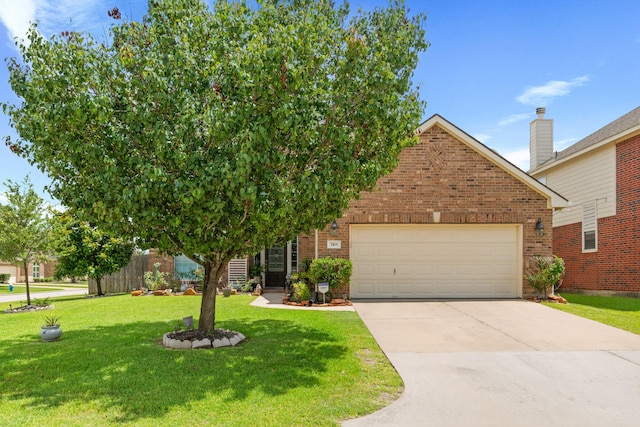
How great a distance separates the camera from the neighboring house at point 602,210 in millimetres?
15508

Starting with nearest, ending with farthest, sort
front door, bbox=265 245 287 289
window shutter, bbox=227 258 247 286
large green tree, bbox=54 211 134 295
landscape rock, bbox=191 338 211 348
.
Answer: landscape rock, bbox=191 338 211 348 < window shutter, bbox=227 258 247 286 < large green tree, bbox=54 211 134 295 < front door, bbox=265 245 287 289

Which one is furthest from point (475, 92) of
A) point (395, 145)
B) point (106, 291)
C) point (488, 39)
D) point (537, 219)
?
point (106, 291)

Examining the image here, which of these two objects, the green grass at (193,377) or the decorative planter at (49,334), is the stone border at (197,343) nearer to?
the green grass at (193,377)

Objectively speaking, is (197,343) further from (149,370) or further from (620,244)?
(620,244)

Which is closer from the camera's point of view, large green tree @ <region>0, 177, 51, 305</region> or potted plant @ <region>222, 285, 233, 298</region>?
large green tree @ <region>0, 177, 51, 305</region>

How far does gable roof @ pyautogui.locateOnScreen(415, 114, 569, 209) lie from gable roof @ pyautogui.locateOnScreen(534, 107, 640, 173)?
15.4 feet

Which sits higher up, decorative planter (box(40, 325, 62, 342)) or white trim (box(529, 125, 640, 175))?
white trim (box(529, 125, 640, 175))

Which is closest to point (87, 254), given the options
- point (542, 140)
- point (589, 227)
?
point (589, 227)

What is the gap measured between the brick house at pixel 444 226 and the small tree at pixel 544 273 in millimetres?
240

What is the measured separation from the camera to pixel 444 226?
13.5 meters

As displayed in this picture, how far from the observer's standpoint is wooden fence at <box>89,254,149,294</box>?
63.3 ft

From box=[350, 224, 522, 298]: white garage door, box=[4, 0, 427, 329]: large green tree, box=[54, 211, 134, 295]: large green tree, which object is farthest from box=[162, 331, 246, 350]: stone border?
box=[54, 211, 134, 295]: large green tree

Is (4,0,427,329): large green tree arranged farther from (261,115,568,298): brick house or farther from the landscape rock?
(261,115,568,298): brick house

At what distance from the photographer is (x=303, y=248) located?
554 inches
